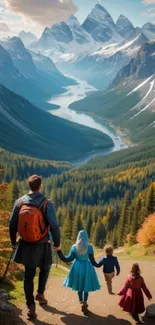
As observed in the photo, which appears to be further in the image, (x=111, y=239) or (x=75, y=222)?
(x=75, y=222)

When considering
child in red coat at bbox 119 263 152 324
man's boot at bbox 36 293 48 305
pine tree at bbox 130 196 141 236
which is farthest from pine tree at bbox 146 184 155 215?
man's boot at bbox 36 293 48 305

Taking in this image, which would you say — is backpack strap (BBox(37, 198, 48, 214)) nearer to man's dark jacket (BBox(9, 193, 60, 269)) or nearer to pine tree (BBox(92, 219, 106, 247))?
man's dark jacket (BBox(9, 193, 60, 269))

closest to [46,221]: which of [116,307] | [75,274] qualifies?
[75,274]

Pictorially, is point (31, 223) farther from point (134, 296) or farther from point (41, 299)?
point (134, 296)

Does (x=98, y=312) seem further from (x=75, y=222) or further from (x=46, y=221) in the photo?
(x=75, y=222)

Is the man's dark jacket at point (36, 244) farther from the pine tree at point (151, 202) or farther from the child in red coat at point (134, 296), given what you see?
the pine tree at point (151, 202)

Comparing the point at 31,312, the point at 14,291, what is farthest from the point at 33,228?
the point at 14,291
